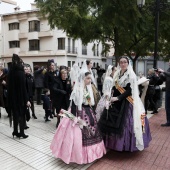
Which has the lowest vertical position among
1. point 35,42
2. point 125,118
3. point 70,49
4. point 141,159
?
point 141,159

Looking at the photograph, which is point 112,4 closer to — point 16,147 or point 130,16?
point 130,16

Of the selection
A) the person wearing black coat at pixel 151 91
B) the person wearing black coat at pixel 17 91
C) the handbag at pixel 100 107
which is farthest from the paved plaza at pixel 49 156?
the person wearing black coat at pixel 151 91

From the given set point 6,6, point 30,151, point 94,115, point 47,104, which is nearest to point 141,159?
point 94,115

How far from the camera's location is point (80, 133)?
4105 millimetres

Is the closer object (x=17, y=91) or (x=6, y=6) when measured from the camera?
(x=17, y=91)

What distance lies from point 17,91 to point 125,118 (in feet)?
8.21

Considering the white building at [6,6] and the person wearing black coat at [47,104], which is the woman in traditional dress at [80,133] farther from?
the white building at [6,6]

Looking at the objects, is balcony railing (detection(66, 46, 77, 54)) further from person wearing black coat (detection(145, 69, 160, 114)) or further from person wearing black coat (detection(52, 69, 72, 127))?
person wearing black coat (detection(52, 69, 72, 127))

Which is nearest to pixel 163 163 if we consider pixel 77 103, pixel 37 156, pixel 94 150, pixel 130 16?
pixel 94 150

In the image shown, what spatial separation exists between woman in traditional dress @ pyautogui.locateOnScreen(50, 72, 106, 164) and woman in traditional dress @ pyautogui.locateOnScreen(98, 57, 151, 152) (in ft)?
1.03

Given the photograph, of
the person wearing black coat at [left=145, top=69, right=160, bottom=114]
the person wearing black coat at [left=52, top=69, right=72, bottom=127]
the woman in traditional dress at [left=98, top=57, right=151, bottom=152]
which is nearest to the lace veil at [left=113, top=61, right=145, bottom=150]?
the woman in traditional dress at [left=98, top=57, right=151, bottom=152]

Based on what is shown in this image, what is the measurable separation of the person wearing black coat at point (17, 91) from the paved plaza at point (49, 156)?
0.56m

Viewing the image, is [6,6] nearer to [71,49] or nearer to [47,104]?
[71,49]

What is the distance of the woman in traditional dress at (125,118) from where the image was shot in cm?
447
